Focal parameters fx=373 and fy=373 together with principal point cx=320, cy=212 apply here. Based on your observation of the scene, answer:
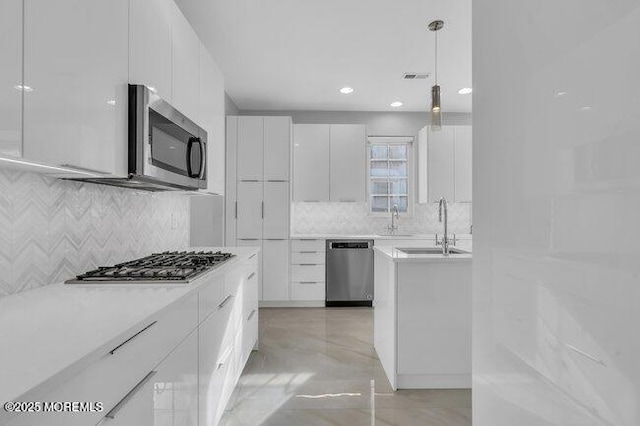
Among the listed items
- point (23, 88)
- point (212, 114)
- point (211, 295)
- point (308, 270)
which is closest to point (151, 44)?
point (23, 88)

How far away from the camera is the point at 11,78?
3.12 feet

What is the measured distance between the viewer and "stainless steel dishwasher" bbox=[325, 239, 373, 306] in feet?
15.5

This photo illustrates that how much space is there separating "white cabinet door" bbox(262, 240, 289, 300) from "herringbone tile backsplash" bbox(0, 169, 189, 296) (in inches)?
89.3

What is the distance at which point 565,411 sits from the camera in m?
0.82

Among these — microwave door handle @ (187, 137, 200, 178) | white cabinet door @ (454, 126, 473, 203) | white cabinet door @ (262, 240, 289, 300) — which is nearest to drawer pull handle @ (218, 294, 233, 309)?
microwave door handle @ (187, 137, 200, 178)

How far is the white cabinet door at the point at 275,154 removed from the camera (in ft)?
15.3

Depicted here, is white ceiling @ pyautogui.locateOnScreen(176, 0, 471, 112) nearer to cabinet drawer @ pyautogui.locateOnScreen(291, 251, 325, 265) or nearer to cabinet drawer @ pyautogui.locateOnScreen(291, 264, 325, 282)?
cabinet drawer @ pyautogui.locateOnScreen(291, 251, 325, 265)

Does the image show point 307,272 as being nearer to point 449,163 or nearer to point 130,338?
point 449,163

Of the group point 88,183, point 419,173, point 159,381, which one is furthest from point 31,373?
Answer: point 419,173

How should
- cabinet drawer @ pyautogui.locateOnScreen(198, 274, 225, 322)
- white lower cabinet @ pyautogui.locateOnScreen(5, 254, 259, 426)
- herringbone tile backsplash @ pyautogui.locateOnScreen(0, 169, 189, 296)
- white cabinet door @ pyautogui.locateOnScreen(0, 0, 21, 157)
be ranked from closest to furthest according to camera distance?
1. white lower cabinet @ pyautogui.locateOnScreen(5, 254, 259, 426)
2. white cabinet door @ pyautogui.locateOnScreen(0, 0, 21, 157)
3. herringbone tile backsplash @ pyautogui.locateOnScreen(0, 169, 189, 296)
4. cabinet drawer @ pyautogui.locateOnScreen(198, 274, 225, 322)

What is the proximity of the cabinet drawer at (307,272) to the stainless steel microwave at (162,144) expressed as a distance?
2.55 metres

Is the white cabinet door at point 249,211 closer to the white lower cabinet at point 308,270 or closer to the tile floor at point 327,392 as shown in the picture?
the white lower cabinet at point 308,270

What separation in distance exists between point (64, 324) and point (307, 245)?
380cm

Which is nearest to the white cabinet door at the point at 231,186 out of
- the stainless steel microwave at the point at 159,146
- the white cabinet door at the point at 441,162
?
the stainless steel microwave at the point at 159,146
